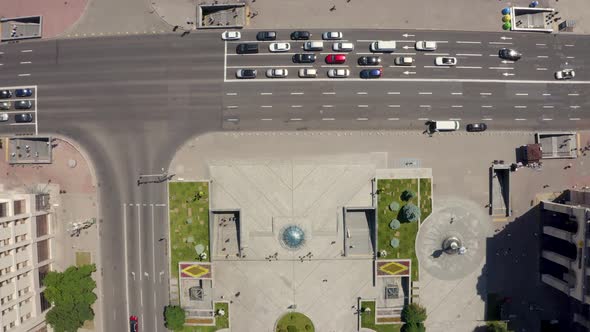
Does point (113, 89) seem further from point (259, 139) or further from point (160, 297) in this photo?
point (160, 297)

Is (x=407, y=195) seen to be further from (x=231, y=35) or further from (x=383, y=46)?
(x=231, y=35)

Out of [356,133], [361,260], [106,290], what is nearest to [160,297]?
[106,290]

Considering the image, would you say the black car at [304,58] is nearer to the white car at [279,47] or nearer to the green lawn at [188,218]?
the white car at [279,47]

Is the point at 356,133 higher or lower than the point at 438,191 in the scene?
higher

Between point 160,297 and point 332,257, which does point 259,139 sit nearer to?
point 332,257

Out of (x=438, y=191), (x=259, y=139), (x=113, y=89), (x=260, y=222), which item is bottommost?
(x=260, y=222)
